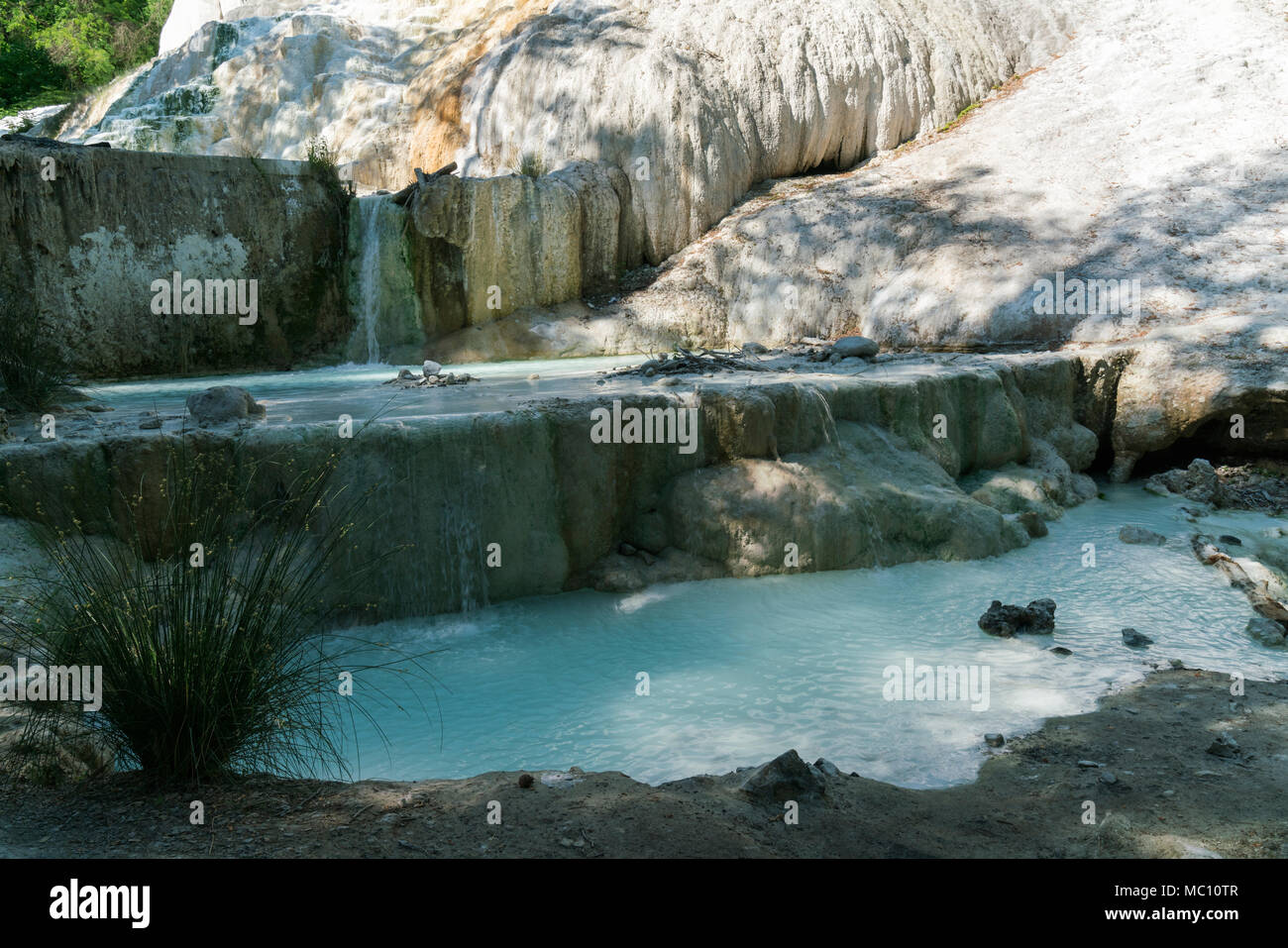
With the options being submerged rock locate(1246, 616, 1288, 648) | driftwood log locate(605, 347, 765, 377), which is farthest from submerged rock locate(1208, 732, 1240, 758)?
driftwood log locate(605, 347, 765, 377)

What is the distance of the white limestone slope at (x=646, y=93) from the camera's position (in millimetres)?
12828

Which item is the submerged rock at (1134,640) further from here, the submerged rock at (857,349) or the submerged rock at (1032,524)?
the submerged rock at (857,349)

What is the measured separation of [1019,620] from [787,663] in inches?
54.9

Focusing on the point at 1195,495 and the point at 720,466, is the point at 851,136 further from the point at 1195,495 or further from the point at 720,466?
the point at 720,466

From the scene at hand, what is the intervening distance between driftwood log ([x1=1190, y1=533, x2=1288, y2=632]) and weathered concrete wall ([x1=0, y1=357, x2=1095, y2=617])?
1.16 m

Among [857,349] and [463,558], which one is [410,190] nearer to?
[857,349]

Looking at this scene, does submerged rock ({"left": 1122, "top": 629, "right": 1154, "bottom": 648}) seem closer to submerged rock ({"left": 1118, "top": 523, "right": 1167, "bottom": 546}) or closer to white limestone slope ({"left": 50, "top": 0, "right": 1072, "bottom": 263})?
submerged rock ({"left": 1118, "top": 523, "right": 1167, "bottom": 546})

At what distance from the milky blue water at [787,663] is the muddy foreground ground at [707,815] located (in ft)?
1.45

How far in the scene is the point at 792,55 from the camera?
13.5 metres

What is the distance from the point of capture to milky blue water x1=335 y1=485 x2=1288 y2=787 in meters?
3.92

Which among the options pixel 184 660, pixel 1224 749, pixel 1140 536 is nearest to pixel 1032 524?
pixel 1140 536

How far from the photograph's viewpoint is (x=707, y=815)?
2.88 metres

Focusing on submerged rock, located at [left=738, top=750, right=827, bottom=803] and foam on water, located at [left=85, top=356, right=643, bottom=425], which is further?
foam on water, located at [left=85, top=356, right=643, bottom=425]

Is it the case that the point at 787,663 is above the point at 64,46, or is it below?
below
